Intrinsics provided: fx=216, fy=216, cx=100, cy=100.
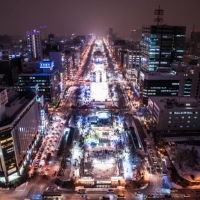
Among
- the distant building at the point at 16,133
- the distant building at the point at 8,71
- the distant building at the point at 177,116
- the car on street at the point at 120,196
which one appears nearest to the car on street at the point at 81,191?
the car on street at the point at 120,196

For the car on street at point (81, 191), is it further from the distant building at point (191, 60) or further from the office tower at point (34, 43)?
the office tower at point (34, 43)

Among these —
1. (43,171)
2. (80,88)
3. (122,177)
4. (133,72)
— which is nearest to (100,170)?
(122,177)

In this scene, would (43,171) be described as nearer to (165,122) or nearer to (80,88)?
(165,122)

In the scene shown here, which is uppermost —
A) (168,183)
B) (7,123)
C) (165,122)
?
(7,123)

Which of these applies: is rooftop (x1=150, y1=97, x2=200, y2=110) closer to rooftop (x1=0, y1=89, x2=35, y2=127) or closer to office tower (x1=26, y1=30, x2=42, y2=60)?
rooftop (x1=0, y1=89, x2=35, y2=127)

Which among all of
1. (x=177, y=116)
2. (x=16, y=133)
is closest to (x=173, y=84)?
(x=177, y=116)

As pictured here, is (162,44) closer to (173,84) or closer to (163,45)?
(163,45)

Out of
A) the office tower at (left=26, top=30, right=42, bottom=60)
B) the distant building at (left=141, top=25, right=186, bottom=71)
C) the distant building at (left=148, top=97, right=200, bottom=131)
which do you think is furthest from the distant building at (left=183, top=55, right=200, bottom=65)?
the office tower at (left=26, top=30, right=42, bottom=60)
